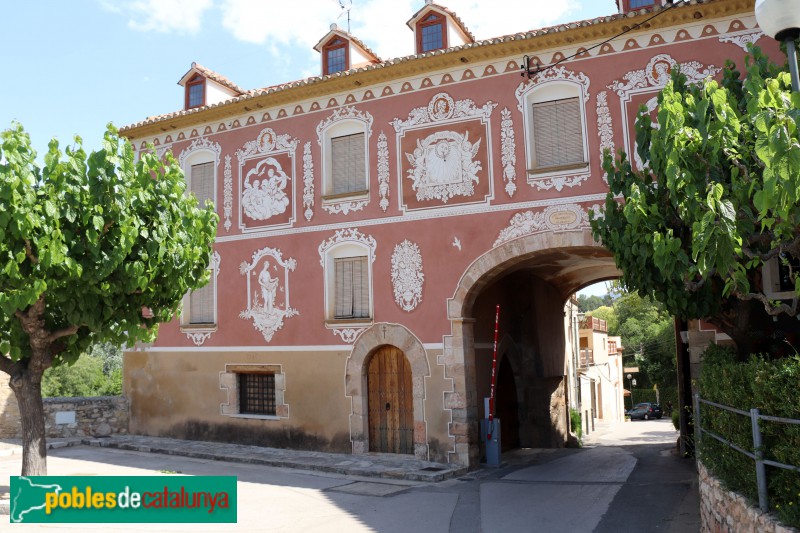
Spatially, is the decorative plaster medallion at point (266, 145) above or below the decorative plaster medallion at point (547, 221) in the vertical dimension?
above

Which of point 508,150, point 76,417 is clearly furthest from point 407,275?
point 76,417

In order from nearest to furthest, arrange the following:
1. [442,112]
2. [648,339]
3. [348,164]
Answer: [442,112] → [348,164] → [648,339]

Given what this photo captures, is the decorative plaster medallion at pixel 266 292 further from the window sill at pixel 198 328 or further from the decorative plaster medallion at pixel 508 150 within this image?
the decorative plaster medallion at pixel 508 150

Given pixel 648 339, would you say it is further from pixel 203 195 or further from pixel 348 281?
pixel 203 195

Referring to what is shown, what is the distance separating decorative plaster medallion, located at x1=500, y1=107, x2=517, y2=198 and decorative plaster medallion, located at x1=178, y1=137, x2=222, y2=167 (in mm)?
7440

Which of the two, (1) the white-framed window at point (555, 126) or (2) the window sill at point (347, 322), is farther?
(2) the window sill at point (347, 322)

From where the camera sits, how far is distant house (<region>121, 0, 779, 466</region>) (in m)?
13.0

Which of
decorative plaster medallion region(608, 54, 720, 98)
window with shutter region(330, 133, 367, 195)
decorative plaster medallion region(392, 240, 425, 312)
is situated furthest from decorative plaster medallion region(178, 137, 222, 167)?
decorative plaster medallion region(608, 54, 720, 98)

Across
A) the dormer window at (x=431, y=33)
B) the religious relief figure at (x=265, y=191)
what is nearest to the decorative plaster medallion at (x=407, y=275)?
the religious relief figure at (x=265, y=191)

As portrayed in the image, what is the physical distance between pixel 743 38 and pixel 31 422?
13.3 m

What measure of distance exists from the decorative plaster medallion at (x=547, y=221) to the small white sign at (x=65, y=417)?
1180 centimetres

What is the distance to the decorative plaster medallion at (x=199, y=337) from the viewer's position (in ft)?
55.0

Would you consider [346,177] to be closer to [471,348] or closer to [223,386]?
[471,348]

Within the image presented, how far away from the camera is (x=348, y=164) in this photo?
1547cm
